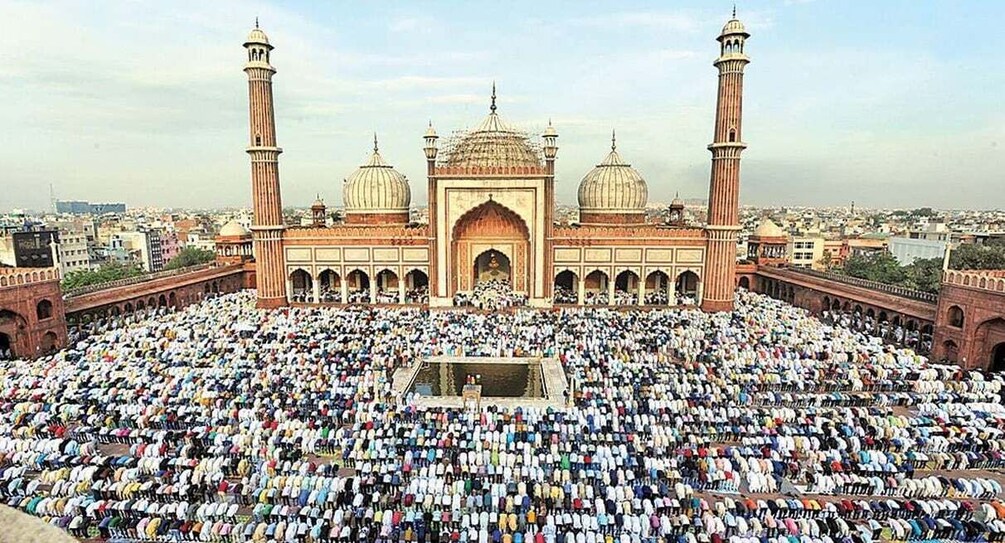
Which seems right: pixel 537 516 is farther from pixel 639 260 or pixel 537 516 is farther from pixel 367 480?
pixel 639 260

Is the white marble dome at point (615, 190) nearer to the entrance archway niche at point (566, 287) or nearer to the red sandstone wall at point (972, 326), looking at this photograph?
the entrance archway niche at point (566, 287)

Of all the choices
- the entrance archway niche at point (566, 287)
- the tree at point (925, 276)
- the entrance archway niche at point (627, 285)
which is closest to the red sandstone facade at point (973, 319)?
the tree at point (925, 276)

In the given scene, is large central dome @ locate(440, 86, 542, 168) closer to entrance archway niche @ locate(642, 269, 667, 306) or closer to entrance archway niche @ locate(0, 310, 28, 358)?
entrance archway niche @ locate(642, 269, 667, 306)

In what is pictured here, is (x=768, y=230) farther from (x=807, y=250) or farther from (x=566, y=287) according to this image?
(x=807, y=250)

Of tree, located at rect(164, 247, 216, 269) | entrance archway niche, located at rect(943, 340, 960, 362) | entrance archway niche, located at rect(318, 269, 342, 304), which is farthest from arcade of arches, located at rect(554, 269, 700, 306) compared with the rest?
tree, located at rect(164, 247, 216, 269)

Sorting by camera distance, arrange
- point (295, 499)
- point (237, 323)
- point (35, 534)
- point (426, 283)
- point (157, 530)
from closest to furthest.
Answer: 1. point (35, 534)
2. point (157, 530)
3. point (295, 499)
4. point (237, 323)
5. point (426, 283)

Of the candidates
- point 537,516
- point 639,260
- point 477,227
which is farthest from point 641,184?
point 537,516
